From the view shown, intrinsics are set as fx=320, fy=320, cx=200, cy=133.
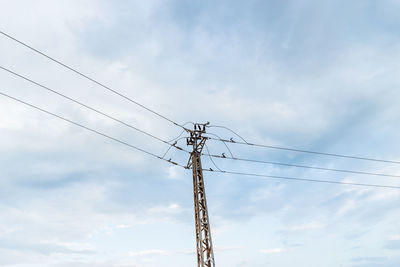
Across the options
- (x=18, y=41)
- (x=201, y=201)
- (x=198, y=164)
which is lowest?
(x=201, y=201)

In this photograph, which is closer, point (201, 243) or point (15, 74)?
point (15, 74)

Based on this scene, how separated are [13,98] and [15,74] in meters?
1.80

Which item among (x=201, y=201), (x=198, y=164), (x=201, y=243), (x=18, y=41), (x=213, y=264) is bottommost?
(x=213, y=264)

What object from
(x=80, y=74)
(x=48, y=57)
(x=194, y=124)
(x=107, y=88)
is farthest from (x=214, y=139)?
(x=48, y=57)

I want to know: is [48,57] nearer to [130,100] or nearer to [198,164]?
[130,100]

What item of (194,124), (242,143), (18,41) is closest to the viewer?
(18,41)

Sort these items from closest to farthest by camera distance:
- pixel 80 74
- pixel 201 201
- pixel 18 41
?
pixel 18 41 → pixel 80 74 → pixel 201 201

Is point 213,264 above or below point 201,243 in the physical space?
below

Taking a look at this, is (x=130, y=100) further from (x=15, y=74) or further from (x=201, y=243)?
(x=201, y=243)

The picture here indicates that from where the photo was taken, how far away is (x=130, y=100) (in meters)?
25.2

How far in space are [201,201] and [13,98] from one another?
14.5 m

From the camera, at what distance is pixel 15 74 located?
18.5 meters

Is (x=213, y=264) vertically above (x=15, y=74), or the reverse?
(x=15, y=74)

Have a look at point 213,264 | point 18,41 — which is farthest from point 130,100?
point 213,264
